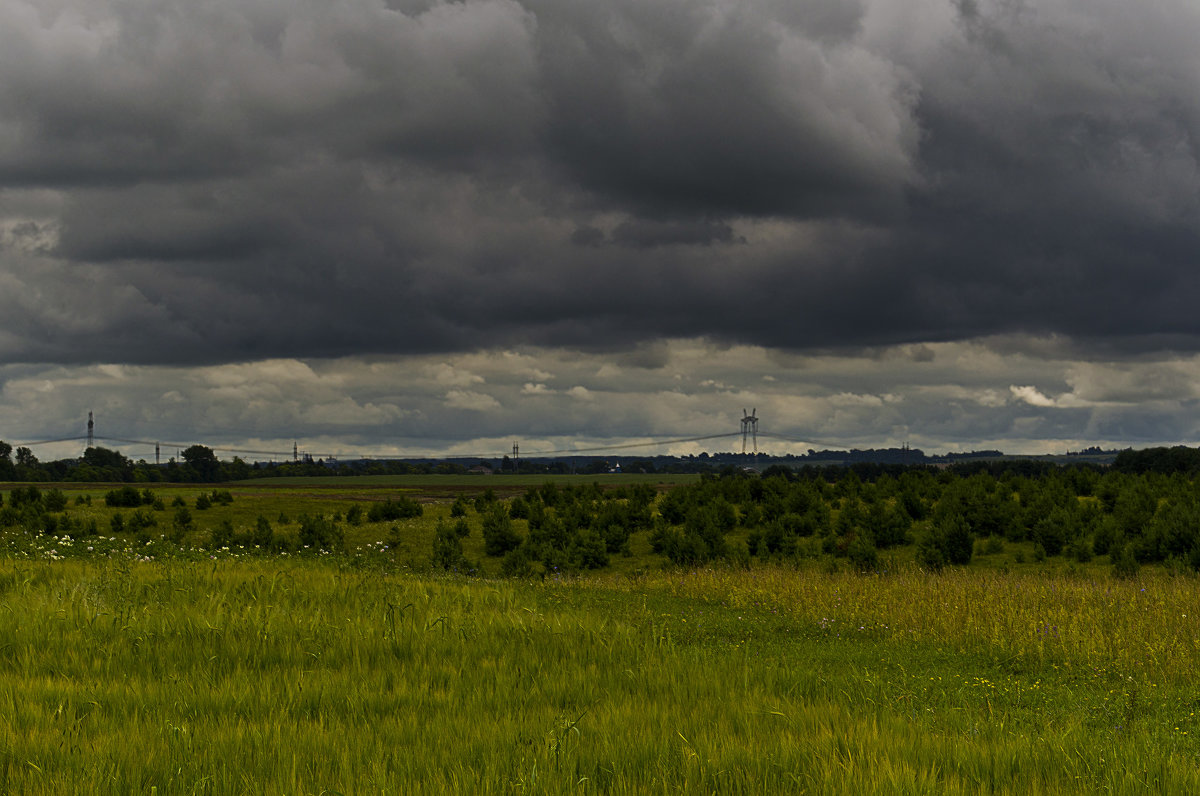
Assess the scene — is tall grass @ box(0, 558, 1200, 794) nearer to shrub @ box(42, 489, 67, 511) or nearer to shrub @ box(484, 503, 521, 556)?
shrub @ box(484, 503, 521, 556)

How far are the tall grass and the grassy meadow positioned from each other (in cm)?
3

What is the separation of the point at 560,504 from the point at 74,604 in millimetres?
42209

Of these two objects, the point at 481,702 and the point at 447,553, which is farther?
the point at 447,553

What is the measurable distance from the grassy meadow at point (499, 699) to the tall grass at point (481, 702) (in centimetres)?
3

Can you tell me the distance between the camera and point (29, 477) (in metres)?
151

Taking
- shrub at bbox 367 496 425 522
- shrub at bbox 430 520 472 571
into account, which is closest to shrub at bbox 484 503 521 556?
shrub at bbox 430 520 472 571

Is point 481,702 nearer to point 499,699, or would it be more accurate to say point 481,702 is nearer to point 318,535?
point 499,699

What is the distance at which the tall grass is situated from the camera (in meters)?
5.77

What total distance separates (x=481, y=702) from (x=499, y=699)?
0.62ft

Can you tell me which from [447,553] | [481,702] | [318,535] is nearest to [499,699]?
[481,702]

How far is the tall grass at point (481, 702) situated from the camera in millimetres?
5770

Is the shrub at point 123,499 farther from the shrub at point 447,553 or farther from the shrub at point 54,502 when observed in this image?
the shrub at point 447,553

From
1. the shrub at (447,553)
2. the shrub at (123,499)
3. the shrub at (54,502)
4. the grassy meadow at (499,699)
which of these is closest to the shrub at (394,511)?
the shrub at (447,553)

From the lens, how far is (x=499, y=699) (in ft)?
25.0
